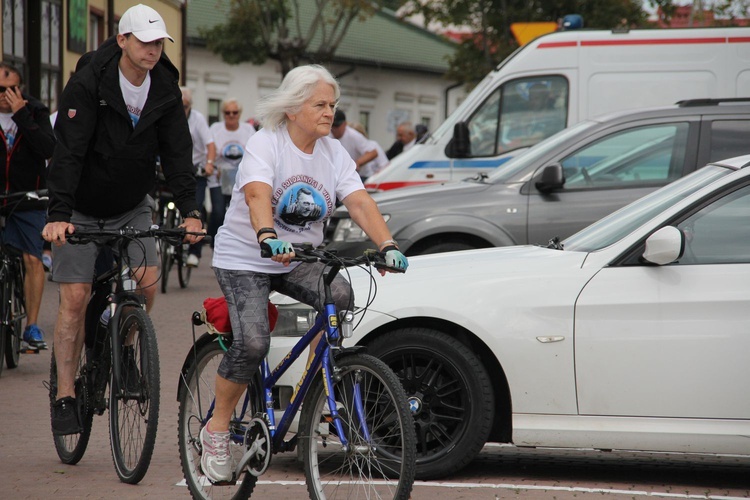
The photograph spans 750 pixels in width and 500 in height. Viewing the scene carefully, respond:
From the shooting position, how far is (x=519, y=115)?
13867mm

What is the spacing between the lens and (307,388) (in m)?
4.82

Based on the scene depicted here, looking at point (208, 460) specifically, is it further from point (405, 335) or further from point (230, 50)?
point (230, 50)

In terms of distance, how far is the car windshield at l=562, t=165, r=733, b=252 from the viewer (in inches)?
240

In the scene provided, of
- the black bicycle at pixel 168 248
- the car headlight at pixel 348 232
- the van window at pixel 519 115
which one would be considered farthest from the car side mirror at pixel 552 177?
the black bicycle at pixel 168 248

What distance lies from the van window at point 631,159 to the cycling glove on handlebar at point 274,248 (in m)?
5.34

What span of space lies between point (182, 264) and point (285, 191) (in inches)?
369

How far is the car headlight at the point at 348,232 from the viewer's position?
10.1 metres

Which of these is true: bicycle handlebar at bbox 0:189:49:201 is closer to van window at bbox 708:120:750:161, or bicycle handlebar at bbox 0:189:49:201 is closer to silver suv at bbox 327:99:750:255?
silver suv at bbox 327:99:750:255

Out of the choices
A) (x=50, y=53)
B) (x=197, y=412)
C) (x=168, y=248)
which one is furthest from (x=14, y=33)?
(x=197, y=412)

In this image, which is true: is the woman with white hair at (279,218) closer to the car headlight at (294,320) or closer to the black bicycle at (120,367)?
the black bicycle at (120,367)

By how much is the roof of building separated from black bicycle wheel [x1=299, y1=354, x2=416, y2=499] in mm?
41476

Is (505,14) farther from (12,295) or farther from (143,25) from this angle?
(143,25)

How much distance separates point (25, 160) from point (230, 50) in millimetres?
31653

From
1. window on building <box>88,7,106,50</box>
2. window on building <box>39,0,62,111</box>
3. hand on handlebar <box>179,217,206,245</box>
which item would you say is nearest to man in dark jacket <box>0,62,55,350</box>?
hand on handlebar <box>179,217,206,245</box>
